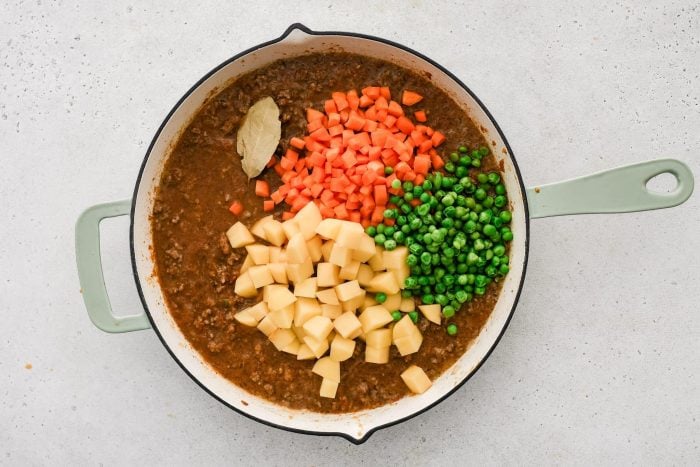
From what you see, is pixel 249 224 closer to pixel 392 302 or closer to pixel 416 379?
pixel 392 302

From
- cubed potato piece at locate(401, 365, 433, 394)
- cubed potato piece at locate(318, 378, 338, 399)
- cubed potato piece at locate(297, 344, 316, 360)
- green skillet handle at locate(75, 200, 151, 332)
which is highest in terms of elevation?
green skillet handle at locate(75, 200, 151, 332)

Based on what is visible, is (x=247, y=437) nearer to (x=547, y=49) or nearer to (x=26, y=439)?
(x=26, y=439)

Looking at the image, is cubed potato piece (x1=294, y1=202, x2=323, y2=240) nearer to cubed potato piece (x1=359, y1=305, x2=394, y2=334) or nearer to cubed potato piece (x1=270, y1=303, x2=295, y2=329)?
cubed potato piece (x1=270, y1=303, x2=295, y2=329)

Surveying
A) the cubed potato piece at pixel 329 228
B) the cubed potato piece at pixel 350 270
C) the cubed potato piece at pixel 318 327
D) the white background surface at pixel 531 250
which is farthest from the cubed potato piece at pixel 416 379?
the cubed potato piece at pixel 329 228

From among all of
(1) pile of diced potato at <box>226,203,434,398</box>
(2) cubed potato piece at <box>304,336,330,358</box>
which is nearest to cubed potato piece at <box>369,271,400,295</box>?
(1) pile of diced potato at <box>226,203,434,398</box>

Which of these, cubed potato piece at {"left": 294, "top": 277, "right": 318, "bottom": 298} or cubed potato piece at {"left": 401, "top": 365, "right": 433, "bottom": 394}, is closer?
cubed potato piece at {"left": 294, "top": 277, "right": 318, "bottom": 298}

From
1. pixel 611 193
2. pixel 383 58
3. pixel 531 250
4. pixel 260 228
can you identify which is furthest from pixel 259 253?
pixel 611 193
